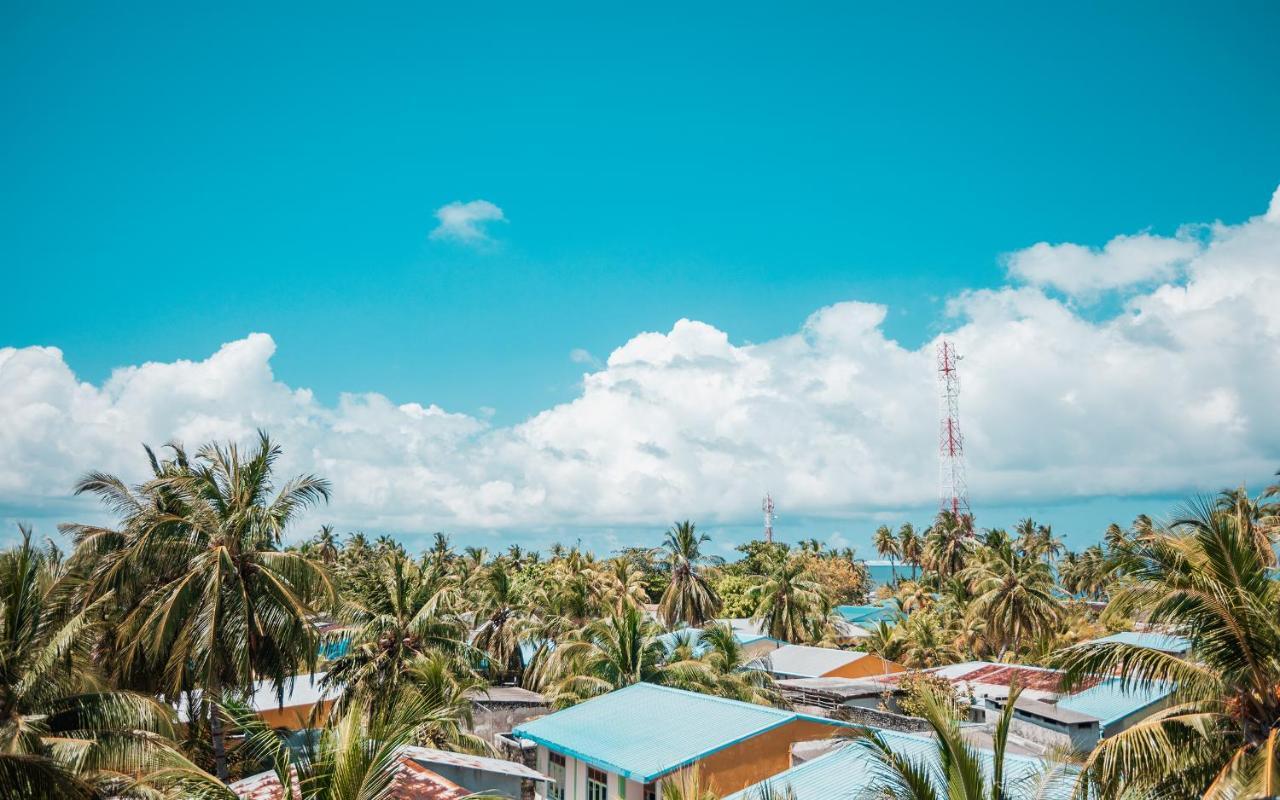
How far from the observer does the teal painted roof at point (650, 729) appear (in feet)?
69.6

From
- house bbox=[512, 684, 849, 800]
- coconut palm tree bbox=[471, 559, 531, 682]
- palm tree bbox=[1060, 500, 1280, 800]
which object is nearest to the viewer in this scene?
palm tree bbox=[1060, 500, 1280, 800]

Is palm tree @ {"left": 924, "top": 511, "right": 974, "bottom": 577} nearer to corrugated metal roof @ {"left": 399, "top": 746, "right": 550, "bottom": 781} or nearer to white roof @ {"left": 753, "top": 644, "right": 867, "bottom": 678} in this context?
white roof @ {"left": 753, "top": 644, "right": 867, "bottom": 678}

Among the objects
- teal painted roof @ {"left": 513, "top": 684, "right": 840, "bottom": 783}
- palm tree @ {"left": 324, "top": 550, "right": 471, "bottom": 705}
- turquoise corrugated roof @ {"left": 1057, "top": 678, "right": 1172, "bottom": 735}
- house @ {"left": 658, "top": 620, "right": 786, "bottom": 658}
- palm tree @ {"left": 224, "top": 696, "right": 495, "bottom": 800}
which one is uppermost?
palm tree @ {"left": 224, "top": 696, "right": 495, "bottom": 800}

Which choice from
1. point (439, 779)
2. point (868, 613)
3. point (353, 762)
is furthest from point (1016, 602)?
point (353, 762)

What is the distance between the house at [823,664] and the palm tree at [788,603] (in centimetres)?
567

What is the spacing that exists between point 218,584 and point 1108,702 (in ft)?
93.3

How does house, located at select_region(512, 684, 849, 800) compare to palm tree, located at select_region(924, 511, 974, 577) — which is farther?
palm tree, located at select_region(924, 511, 974, 577)

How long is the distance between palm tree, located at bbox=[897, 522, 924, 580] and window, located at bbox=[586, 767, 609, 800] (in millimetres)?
81410

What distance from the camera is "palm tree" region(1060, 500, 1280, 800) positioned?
12109 millimetres

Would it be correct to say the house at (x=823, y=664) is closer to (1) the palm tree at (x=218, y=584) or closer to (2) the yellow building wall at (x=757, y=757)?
(2) the yellow building wall at (x=757, y=757)

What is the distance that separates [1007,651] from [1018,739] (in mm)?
26810

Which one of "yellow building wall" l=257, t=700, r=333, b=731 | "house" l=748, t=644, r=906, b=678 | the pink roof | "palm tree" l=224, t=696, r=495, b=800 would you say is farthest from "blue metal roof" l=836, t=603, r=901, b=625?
"palm tree" l=224, t=696, r=495, b=800

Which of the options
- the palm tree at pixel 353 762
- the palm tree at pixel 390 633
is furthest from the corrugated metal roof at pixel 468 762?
the palm tree at pixel 353 762

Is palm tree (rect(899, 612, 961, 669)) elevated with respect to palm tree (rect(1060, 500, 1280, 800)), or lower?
lower
